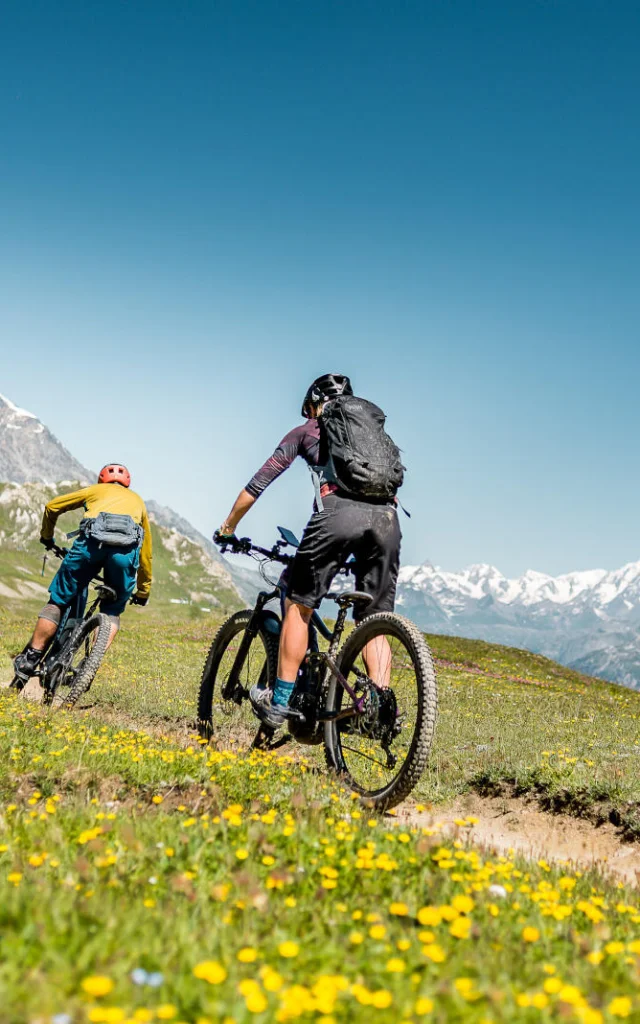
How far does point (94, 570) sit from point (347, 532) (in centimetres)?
505

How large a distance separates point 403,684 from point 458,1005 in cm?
482

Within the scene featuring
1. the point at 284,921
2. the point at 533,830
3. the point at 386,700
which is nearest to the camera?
the point at 284,921

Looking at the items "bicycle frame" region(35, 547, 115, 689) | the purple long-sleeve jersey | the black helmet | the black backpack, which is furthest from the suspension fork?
"bicycle frame" region(35, 547, 115, 689)

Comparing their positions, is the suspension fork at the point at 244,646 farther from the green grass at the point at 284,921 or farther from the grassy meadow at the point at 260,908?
the green grass at the point at 284,921

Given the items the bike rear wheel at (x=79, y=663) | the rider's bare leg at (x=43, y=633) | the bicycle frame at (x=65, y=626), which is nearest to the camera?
the bike rear wheel at (x=79, y=663)

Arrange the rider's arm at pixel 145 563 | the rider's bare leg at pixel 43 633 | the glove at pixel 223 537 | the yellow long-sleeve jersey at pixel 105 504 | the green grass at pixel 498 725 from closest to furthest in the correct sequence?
the glove at pixel 223 537 → the green grass at pixel 498 725 → the yellow long-sleeve jersey at pixel 105 504 → the rider's bare leg at pixel 43 633 → the rider's arm at pixel 145 563

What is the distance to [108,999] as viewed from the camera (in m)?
2.24

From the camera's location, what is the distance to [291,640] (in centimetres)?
666

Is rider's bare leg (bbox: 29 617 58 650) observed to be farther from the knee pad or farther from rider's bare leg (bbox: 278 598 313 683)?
rider's bare leg (bbox: 278 598 313 683)

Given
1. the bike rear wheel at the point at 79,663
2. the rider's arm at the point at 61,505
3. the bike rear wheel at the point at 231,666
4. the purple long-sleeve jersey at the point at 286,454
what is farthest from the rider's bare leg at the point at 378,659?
the bike rear wheel at the point at 79,663

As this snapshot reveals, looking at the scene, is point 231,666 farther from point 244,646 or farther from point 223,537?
point 223,537

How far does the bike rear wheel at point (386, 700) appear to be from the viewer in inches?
218

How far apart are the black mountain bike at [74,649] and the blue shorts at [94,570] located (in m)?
0.14

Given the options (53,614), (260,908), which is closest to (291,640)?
(260,908)
